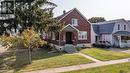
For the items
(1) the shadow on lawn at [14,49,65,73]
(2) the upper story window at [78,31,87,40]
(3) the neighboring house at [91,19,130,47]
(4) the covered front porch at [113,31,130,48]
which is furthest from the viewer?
(3) the neighboring house at [91,19,130,47]

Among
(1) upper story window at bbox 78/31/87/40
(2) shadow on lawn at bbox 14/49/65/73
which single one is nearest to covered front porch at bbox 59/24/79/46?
(1) upper story window at bbox 78/31/87/40

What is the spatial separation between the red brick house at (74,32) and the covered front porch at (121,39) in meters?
7.29

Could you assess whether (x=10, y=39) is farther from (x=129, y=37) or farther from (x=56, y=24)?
(x=129, y=37)

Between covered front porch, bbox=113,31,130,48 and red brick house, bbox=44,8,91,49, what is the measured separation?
23.9ft

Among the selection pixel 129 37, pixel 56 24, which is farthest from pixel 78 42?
pixel 129 37

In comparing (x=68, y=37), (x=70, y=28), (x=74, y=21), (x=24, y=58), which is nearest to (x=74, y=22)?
(x=74, y=21)

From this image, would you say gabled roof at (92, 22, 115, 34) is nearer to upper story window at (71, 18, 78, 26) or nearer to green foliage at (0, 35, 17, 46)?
upper story window at (71, 18, 78, 26)

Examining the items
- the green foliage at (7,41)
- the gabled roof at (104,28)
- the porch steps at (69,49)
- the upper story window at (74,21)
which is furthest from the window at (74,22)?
the green foliage at (7,41)

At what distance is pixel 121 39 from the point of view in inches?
1638

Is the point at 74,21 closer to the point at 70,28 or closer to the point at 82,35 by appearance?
the point at 70,28

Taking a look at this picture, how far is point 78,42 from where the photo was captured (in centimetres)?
3553

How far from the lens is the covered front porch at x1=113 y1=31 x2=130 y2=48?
4053cm

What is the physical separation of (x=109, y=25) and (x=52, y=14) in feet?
58.2

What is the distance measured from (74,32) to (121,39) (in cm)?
1250
